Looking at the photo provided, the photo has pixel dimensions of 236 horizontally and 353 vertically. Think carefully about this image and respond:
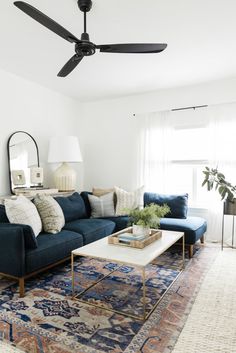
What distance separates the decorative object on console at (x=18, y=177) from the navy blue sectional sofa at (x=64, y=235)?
651 millimetres

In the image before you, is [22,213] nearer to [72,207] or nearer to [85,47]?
[72,207]

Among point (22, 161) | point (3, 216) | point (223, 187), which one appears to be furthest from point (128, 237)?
point (22, 161)

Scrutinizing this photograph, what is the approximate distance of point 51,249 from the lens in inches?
108

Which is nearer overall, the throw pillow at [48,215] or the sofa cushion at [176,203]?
the throw pillow at [48,215]

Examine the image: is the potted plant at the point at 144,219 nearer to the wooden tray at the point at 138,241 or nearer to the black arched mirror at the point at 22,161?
the wooden tray at the point at 138,241

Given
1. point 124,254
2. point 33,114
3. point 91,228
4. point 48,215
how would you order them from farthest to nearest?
1. point 33,114
2. point 91,228
3. point 48,215
4. point 124,254

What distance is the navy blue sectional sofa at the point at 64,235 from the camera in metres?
2.47

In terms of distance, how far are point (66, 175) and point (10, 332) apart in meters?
2.66

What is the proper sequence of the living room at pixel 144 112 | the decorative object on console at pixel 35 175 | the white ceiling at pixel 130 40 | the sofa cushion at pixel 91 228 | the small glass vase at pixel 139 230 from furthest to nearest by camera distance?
1. the decorative object on console at pixel 35 175
2. the sofa cushion at pixel 91 228
3. the small glass vase at pixel 139 230
4. the white ceiling at pixel 130 40
5. the living room at pixel 144 112

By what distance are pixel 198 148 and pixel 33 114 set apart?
108 inches

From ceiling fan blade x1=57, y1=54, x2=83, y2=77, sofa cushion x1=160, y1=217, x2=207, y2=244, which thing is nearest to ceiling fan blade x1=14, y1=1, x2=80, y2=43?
ceiling fan blade x1=57, y1=54, x2=83, y2=77

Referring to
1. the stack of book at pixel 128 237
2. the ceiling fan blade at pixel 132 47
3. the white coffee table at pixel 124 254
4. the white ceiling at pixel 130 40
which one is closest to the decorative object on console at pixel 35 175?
the white ceiling at pixel 130 40

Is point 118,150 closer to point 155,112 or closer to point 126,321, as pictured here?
point 155,112

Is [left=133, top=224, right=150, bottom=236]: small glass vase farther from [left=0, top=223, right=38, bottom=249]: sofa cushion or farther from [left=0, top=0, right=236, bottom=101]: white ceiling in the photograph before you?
[left=0, top=0, right=236, bottom=101]: white ceiling
